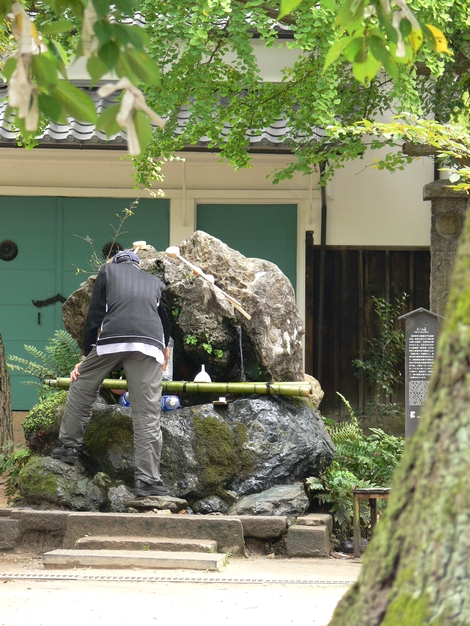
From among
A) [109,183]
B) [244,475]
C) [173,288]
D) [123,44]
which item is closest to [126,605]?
[244,475]

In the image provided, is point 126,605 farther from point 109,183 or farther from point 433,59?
point 109,183

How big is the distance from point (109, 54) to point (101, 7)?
21 cm

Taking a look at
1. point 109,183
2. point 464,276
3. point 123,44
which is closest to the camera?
point 464,276

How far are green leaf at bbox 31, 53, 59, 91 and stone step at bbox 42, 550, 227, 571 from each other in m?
4.08

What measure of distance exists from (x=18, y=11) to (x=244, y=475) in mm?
5449

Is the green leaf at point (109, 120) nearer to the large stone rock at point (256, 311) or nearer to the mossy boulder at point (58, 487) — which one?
the mossy boulder at point (58, 487)

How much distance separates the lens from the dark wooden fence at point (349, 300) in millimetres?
12203

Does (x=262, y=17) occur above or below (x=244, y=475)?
above

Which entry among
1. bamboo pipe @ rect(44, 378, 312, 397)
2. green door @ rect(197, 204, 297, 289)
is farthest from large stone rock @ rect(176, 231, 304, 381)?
green door @ rect(197, 204, 297, 289)

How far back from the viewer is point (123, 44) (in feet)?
8.29

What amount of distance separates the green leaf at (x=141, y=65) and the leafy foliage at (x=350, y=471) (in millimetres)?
5427

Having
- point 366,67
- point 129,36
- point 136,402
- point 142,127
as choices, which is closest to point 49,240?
point 136,402

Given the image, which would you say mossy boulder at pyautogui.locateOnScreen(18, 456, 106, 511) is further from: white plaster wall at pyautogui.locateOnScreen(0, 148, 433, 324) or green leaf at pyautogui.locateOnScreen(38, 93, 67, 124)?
white plaster wall at pyautogui.locateOnScreen(0, 148, 433, 324)

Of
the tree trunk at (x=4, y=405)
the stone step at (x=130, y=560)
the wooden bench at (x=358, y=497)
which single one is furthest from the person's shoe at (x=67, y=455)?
the tree trunk at (x=4, y=405)
